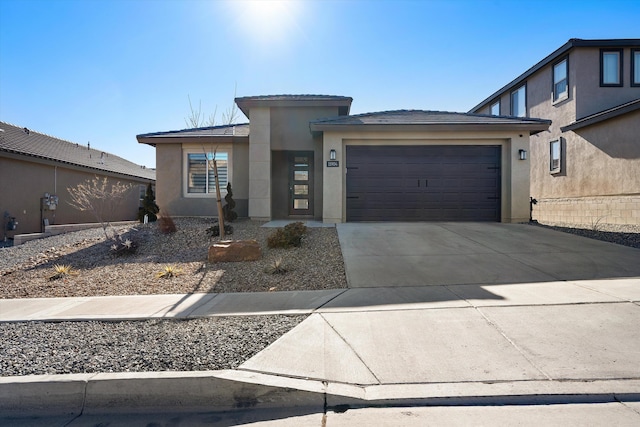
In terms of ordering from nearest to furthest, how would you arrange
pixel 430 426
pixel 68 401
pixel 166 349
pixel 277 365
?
pixel 430 426 → pixel 68 401 → pixel 277 365 → pixel 166 349

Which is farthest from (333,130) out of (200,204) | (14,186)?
(14,186)

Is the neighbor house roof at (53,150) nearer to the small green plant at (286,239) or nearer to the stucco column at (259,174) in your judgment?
the stucco column at (259,174)

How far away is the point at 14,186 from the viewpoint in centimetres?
1419

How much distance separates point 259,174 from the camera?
12.5m

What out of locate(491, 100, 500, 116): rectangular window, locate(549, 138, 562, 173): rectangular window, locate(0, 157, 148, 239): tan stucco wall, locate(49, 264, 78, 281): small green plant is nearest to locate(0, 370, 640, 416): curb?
locate(49, 264, 78, 281): small green plant

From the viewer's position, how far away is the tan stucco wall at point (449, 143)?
1168 cm

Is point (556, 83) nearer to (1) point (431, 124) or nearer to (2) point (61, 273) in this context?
(1) point (431, 124)

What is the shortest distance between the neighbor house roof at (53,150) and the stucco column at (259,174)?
9.55m

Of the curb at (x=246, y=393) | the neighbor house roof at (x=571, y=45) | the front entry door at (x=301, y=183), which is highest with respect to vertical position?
the neighbor house roof at (x=571, y=45)

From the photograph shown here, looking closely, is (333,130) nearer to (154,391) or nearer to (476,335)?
(476,335)

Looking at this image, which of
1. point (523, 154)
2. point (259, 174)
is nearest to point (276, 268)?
point (259, 174)

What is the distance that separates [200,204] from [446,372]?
11.6 meters

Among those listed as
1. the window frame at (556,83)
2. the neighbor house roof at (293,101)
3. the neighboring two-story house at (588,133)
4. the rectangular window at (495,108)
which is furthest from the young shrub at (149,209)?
the rectangular window at (495,108)

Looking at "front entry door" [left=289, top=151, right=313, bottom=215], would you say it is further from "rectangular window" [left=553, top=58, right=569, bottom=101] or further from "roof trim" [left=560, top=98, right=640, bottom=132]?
"rectangular window" [left=553, top=58, right=569, bottom=101]
